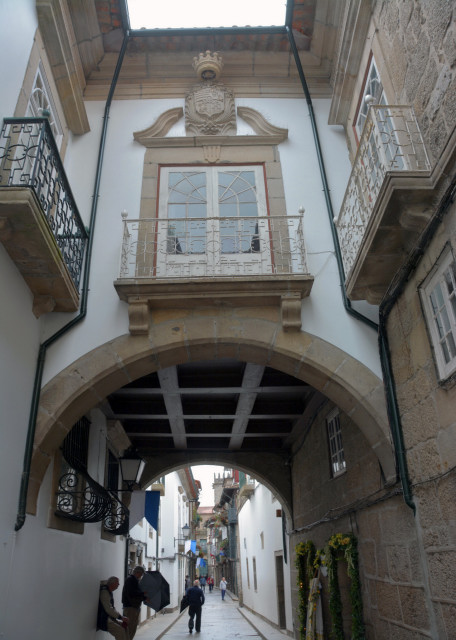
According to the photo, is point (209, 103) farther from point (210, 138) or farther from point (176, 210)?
point (176, 210)

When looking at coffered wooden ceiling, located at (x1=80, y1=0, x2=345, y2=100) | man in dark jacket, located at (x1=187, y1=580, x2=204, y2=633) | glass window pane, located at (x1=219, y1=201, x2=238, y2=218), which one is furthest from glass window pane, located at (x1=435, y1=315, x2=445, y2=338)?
man in dark jacket, located at (x1=187, y1=580, x2=204, y2=633)

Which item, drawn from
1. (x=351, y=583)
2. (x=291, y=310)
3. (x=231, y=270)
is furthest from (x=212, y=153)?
(x=351, y=583)

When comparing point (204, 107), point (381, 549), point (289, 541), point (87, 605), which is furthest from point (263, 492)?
point (204, 107)

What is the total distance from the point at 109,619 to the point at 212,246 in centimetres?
469

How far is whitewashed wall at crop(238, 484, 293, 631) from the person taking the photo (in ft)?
35.6

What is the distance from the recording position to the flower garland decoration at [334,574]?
207 inches

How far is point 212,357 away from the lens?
5.10 meters

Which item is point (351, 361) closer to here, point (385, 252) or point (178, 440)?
point (385, 252)

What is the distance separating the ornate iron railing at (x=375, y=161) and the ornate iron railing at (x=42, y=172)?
8.38 ft

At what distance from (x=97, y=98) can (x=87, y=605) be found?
6.33 m

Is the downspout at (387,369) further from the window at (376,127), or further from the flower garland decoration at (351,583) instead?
the flower garland decoration at (351,583)

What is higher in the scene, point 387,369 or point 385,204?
point 385,204

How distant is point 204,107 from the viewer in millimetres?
6656

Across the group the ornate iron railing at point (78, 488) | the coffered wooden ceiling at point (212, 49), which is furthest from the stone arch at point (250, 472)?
the coffered wooden ceiling at point (212, 49)
